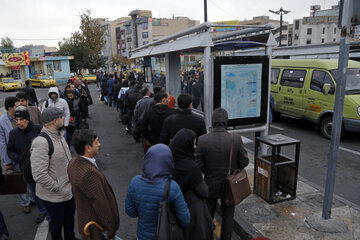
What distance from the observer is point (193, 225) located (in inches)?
103

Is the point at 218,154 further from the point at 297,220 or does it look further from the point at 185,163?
the point at 297,220

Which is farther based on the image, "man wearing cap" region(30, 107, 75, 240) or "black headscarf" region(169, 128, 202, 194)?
"man wearing cap" region(30, 107, 75, 240)

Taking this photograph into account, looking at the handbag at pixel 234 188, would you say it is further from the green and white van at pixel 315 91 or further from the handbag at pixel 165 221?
the green and white van at pixel 315 91

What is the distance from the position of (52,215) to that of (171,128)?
1.82 metres

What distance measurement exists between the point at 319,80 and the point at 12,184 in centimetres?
825

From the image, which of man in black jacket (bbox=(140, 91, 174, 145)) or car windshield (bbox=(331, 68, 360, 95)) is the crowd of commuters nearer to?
man in black jacket (bbox=(140, 91, 174, 145))

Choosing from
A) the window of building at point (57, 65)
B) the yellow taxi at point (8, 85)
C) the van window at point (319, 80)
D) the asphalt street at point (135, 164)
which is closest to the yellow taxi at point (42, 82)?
the yellow taxi at point (8, 85)

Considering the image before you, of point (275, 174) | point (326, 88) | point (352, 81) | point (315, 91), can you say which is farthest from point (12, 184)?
point (352, 81)

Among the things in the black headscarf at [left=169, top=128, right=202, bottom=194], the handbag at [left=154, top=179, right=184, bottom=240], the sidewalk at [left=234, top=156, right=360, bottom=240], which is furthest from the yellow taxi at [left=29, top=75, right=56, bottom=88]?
the handbag at [left=154, top=179, right=184, bottom=240]

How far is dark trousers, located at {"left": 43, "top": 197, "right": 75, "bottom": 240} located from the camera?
3.13m

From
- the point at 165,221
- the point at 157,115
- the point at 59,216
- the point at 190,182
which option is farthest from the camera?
the point at 157,115

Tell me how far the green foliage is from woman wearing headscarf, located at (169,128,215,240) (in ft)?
114

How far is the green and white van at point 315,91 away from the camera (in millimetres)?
7770

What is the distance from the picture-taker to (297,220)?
4.00m
